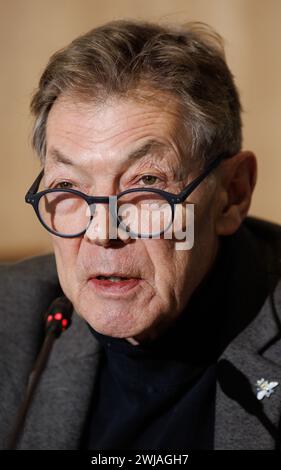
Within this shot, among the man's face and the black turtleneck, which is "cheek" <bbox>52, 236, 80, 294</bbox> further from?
the black turtleneck

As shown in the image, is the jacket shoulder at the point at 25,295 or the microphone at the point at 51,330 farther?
the jacket shoulder at the point at 25,295

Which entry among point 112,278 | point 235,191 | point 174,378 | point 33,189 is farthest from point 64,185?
point 174,378

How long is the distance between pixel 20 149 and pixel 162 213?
5.44 feet

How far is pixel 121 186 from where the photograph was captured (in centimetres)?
124

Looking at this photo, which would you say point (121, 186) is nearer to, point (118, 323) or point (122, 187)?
point (122, 187)

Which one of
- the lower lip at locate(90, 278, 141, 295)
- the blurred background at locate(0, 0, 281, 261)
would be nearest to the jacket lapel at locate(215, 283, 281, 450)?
the lower lip at locate(90, 278, 141, 295)

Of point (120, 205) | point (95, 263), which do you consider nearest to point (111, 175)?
point (120, 205)

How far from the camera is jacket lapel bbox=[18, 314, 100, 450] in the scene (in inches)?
56.7

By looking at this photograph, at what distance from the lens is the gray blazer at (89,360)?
129 centimetres

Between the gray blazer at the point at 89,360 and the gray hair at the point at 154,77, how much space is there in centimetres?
34

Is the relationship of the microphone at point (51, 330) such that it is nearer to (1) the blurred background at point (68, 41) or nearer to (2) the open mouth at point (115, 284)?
(2) the open mouth at point (115, 284)

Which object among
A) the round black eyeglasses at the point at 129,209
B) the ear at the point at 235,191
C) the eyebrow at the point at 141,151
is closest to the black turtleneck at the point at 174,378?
the ear at the point at 235,191

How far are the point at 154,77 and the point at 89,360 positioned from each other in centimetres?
72
